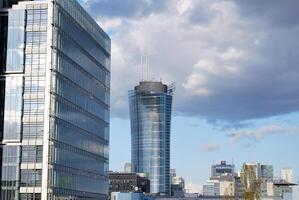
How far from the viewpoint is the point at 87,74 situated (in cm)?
14325

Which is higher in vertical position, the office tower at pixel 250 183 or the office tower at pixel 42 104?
the office tower at pixel 42 104

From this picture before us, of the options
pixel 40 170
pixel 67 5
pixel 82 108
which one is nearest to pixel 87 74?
pixel 82 108

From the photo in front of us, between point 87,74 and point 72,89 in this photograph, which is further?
point 87,74

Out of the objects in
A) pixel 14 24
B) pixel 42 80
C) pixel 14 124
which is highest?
pixel 14 24

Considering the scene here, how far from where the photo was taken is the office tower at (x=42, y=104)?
119 meters

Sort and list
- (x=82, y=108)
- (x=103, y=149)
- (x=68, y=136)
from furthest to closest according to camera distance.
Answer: (x=103, y=149), (x=82, y=108), (x=68, y=136)

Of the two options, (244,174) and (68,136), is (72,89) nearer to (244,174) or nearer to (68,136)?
(68,136)

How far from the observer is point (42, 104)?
121062mm

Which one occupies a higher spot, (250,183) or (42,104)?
(42,104)

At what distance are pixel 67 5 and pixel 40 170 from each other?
3340cm

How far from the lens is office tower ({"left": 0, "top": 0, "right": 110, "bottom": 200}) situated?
119m

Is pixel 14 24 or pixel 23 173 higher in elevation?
pixel 14 24

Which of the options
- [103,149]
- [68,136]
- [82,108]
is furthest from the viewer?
[103,149]

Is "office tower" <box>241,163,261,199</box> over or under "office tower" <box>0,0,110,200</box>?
under
